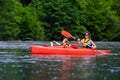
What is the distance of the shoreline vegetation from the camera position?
5959cm

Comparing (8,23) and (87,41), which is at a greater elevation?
(87,41)

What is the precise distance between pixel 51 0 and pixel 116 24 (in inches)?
531

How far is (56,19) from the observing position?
234 ft

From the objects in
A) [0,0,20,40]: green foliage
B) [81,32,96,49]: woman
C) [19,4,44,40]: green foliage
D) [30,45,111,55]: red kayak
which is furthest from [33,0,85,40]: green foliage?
[30,45,111,55]: red kayak

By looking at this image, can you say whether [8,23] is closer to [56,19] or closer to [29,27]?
[29,27]

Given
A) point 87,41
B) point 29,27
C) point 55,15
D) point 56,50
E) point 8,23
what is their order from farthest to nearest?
point 55,15, point 29,27, point 8,23, point 87,41, point 56,50

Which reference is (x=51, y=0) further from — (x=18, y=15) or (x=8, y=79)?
(x=8, y=79)

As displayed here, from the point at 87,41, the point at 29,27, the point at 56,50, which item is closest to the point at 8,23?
the point at 29,27

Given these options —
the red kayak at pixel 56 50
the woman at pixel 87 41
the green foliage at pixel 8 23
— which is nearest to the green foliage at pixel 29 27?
the green foliage at pixel 8 23

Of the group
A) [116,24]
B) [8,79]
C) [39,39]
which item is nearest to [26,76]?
[8,79]

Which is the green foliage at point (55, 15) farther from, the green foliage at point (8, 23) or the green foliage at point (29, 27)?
the green foliage at point (8, 23)

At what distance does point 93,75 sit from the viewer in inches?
656

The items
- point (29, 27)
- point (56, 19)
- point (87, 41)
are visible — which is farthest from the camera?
point (56, 19)

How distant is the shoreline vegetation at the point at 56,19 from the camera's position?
59594 millimetres
